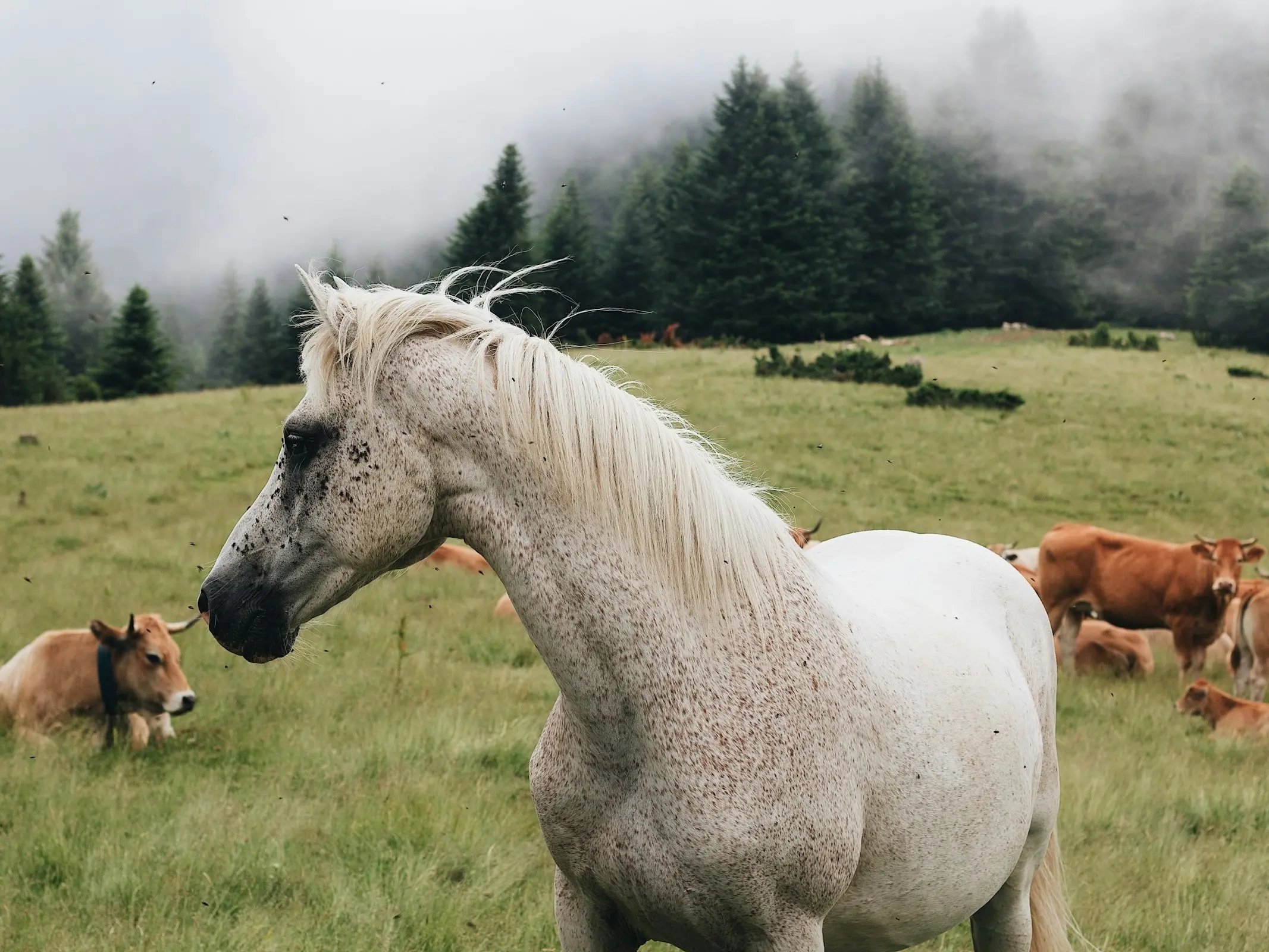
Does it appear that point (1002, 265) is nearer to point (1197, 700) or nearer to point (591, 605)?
point (1197, 700)

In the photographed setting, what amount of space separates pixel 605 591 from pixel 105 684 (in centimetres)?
549

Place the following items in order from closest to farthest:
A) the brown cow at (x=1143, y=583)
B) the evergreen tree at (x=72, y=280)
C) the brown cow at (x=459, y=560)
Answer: the brown cow at (x=1143, y=583) < the brown cow at (x=459, y=560) < the evergreen tree at (x=72, y=280)

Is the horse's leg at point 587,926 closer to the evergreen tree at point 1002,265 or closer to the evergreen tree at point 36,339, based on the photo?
the evergreen tree at point 36,339

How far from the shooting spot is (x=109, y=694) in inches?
247

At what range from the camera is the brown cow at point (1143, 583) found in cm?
989

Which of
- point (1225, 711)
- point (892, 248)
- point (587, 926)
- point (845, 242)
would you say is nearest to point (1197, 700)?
point (1225, 711)

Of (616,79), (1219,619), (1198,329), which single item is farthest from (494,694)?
(616,79)

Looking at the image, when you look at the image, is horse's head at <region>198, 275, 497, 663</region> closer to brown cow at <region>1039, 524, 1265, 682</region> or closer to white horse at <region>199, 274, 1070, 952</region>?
white horse at <region>199, 274, 1070, 952</region>

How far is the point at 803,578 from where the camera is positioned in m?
2.33

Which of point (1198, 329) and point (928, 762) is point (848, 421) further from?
point (1198, 329)

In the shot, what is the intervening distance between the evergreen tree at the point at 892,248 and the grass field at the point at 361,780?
33573 mm

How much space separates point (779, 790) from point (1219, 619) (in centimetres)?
969

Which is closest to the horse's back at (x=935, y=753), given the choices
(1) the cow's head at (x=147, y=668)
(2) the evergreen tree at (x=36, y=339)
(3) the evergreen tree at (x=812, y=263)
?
(1) the cow's head at (x=147, y=668)

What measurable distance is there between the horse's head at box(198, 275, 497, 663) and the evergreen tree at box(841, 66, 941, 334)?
4670 centimetres
